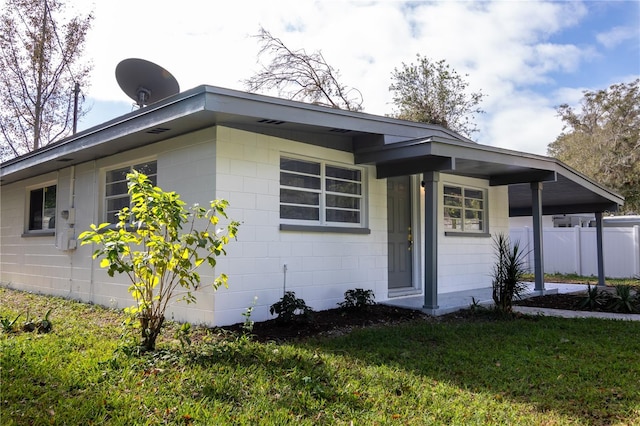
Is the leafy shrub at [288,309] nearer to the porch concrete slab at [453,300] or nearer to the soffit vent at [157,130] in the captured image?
the porch concrete slab at [453,300]

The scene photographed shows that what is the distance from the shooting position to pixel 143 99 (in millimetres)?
7715

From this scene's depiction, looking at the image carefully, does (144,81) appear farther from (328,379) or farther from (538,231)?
(538,231)

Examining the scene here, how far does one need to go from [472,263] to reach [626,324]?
358 centimetres

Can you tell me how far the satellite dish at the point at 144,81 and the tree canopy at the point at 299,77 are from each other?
1047 centimetres

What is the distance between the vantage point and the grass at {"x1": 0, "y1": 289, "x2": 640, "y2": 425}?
3363mm

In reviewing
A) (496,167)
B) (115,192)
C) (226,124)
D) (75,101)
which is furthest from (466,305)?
(75,101)

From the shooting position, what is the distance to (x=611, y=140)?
2216 centimetres

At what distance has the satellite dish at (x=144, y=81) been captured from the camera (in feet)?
24.7

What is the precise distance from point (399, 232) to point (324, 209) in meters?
2.11

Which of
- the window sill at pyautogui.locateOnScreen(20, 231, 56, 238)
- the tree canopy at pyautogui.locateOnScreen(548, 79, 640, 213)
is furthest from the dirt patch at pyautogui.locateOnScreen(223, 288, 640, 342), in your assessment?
the tree canopy at pyautogui.locateOnScreen(548, 79, 640, 213)

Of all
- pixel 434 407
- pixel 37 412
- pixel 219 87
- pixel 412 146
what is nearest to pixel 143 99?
pixel 219 87

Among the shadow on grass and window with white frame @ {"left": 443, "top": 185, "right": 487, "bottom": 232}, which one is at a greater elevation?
window with white frame @ {"left": 443, "top": 185, "right": 487, "bottom": 232}

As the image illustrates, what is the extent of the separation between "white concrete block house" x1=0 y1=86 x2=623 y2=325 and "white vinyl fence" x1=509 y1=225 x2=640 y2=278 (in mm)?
4481

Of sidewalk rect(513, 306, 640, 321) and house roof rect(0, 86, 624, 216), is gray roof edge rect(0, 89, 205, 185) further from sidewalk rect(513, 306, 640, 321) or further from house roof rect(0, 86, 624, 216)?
sidewalk rect(513, 306, 640, 321)
